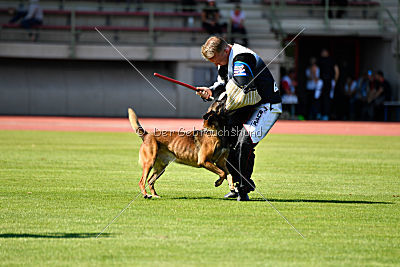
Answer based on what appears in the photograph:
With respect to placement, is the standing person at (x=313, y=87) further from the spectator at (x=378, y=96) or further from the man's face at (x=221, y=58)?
the man's face at (x=221, y=58)

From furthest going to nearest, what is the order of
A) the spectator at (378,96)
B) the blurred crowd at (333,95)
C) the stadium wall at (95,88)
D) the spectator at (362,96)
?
1. the stadium wall at (95,88)
2. the spectator at (362,96)
3. the spectator at (378,96)
4. the blurred crowd at (333,95)

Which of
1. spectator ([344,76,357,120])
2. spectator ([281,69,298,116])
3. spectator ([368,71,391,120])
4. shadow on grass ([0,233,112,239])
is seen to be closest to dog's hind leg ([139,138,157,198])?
shadow on grass ([0,233,112,239])

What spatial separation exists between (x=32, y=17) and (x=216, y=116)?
24273mm

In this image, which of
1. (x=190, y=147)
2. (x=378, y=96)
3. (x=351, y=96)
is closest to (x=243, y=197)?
(x=190, y=147)

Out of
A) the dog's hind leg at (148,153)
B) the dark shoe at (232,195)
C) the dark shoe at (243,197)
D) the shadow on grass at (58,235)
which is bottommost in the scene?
the dark shoe at (232,195)

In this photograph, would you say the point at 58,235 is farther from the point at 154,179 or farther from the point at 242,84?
the point at 242,84

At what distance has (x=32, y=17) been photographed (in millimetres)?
31172

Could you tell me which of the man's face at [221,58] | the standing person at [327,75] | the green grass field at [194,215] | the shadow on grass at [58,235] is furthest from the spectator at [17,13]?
the shadow on grass at [58,235]

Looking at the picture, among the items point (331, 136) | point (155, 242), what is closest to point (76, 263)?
point (155, 242)

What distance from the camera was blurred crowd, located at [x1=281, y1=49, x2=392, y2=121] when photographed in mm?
28236

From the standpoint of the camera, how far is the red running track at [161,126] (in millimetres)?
23930

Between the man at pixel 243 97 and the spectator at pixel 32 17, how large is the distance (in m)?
23.9

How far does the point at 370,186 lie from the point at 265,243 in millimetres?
4815

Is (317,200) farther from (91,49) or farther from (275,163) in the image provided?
(91,49)
